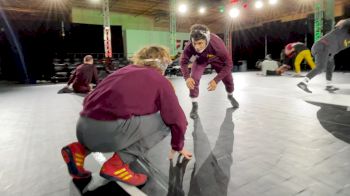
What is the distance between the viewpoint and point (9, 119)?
347 cm

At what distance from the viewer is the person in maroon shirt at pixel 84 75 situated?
18.9 ft

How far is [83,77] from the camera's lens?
5844 mm

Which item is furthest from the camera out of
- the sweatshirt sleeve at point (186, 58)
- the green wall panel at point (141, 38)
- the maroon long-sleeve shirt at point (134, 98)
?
the green wall panel at point (141, 38)

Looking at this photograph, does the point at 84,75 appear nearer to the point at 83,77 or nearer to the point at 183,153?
the point at 83,77

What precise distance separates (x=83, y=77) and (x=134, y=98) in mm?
4868

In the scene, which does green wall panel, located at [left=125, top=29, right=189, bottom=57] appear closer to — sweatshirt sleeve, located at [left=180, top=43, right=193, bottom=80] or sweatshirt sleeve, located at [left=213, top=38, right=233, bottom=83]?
sweatshirt sleeve, located at [left=180, top=43, right=193, bottom=80]

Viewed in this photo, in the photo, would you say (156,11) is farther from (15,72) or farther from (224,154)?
(224,154)

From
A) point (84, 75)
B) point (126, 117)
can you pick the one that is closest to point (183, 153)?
point (126, 117)

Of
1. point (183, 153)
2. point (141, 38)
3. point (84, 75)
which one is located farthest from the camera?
point (141, 38)

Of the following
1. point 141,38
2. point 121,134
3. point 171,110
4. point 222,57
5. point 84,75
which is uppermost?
point 141,38

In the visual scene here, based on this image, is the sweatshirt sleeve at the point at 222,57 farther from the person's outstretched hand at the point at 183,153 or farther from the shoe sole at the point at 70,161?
the shoe sole at the point at 70,161

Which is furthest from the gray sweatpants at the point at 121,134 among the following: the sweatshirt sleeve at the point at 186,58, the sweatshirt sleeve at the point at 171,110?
the sweatshirt sleeve at the point at 186,58

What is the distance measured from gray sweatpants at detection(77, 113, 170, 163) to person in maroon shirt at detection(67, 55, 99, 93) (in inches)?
182

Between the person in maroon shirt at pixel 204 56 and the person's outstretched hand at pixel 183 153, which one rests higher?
the person in maroon shirt at pixel 204 56
